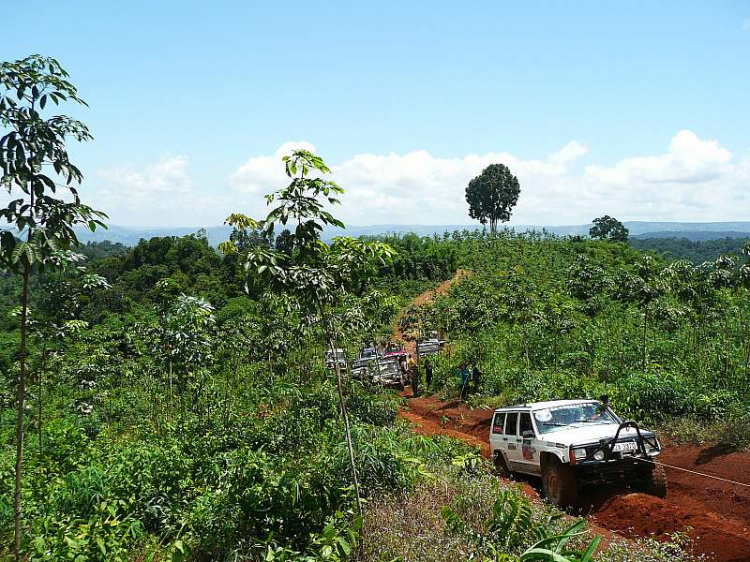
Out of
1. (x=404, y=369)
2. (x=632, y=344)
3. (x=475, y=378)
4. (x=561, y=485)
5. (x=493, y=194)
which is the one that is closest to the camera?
(x=561, y=485)

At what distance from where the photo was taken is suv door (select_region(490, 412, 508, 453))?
10.4 meters

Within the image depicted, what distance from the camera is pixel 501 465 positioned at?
1069 cm

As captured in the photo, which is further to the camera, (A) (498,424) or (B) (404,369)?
(B) (404,369)

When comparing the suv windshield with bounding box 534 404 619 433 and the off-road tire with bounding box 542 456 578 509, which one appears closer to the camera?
the off-road tire with bounding box 542 456 578 509

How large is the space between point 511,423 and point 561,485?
2.06 metres

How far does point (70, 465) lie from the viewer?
8.46 meters

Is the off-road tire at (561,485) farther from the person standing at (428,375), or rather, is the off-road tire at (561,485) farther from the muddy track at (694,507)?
the person standing at (428,375)

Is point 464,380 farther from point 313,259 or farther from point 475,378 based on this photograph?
point 313,259

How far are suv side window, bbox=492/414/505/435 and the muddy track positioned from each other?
3.17 ft

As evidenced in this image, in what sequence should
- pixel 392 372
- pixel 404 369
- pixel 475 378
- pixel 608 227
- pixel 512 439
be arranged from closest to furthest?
pixel 512 439 < pixel 475 378 < pixel 392 372 < pixel 404 369 < pixel 608 227

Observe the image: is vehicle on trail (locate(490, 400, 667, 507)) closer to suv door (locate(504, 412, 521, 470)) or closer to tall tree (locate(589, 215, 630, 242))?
suv door (locate(504, 412, 521, 470))

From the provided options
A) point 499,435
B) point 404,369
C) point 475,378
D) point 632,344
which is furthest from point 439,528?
point 404,369

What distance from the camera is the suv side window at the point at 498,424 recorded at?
10.6m

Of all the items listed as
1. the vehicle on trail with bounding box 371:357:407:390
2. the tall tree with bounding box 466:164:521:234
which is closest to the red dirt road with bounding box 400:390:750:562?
the vehicle on trail with bounding box 371:357:407:390
